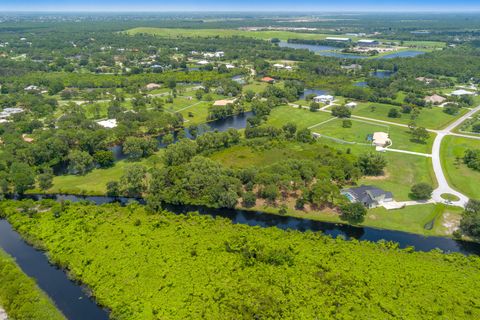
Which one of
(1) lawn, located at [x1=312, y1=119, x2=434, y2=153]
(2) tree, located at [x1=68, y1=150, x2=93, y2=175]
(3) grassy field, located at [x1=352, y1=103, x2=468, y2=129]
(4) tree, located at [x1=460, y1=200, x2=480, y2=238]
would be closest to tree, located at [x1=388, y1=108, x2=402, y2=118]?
(3) grassy field, located at [x1=352, y1=103, x2=468, y2=129]

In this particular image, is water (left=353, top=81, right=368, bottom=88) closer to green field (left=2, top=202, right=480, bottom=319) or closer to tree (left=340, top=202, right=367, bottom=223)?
tree (left=340, top=202, right=367, bottom=223)

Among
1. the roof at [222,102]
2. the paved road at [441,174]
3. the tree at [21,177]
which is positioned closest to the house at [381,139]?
the paved road at [441,174]

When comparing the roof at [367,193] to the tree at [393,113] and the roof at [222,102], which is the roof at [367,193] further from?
the roof at [222,102]

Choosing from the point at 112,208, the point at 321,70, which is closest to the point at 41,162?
the point at 112,208

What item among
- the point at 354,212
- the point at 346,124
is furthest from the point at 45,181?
the point at 346,124

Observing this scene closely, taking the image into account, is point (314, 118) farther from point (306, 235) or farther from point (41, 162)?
point (41, 162)

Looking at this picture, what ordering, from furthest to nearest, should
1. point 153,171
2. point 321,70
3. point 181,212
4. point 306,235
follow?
point 321,70, point 153,171, point 181,212, point 306,235
